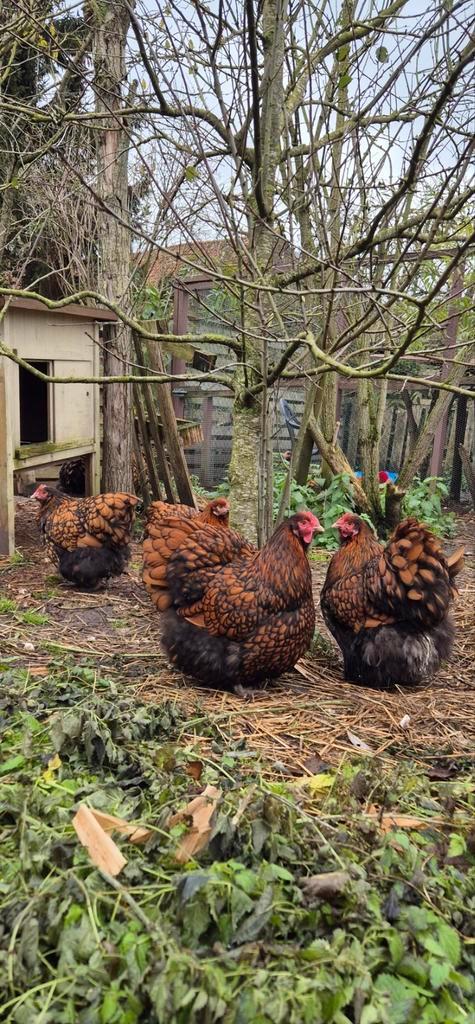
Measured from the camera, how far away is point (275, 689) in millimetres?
3186

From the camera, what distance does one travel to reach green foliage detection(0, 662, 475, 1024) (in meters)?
1.25

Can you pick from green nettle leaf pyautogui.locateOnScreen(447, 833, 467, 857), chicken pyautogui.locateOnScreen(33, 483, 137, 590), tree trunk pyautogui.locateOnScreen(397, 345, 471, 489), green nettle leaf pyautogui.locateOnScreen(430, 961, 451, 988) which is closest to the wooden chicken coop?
chicken pyautogui.locateOnScreen(33, 483, 137, 590)

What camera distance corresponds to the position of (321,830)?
1779 mm

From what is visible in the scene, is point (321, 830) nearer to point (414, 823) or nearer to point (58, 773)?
point (414, 823)

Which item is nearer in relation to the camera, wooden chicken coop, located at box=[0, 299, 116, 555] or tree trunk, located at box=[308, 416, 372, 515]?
wooden chicken coop, located at box=[0, 299, 116, 555]

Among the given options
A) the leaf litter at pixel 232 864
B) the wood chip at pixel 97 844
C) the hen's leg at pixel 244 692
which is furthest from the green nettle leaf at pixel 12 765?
the hen's leg at pixel 244 692

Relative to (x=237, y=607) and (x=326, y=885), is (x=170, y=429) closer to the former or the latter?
(x=237, y=607)

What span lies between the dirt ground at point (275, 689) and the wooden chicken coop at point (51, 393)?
3.01 ft

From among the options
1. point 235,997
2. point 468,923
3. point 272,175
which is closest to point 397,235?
point 272,175

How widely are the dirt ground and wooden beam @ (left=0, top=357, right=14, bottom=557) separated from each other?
1.42ft

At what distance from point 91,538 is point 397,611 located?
7.52 feet

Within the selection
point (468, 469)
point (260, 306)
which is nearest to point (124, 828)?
point (260, 306)

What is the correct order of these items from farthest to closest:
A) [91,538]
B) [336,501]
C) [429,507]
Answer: [429,507] < [336,501] < [91,538]

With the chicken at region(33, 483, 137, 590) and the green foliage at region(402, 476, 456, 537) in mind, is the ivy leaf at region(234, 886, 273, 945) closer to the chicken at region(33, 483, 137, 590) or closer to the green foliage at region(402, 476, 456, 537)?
the chicken at region(33, 483, 137, 590)
